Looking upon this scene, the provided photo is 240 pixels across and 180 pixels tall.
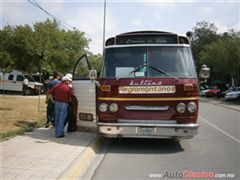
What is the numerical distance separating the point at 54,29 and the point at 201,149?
120ft

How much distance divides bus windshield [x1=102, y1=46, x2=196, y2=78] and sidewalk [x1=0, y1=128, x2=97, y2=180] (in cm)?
204

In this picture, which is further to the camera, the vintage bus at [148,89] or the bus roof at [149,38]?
the bus roof at [149,38]

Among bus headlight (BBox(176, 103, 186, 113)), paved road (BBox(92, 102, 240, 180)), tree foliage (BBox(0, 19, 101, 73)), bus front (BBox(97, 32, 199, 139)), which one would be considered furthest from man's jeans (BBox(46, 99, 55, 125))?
tree foliage (BBox(0, 19, 101, 73))

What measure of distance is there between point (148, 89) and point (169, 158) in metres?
1.74

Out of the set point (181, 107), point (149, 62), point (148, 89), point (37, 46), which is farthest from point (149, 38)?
point (37, 46)

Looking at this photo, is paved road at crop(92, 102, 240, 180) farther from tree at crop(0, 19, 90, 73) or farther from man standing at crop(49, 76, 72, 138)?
tree at crop(0, 19, 90, 73)

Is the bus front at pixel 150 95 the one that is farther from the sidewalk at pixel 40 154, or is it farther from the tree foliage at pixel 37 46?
the tree foliage at pixel 37 46

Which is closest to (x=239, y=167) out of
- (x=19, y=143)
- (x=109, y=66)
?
(x=109, y=66)

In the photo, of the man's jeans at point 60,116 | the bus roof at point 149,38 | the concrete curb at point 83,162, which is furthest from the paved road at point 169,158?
the bus roof at point 149,38

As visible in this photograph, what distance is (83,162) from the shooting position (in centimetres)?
798

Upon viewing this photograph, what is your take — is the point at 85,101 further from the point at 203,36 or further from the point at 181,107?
the point at 203,36

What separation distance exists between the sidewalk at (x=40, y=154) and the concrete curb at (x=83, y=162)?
8cm

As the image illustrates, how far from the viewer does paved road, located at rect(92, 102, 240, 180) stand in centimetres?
745

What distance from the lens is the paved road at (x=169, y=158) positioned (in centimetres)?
745
